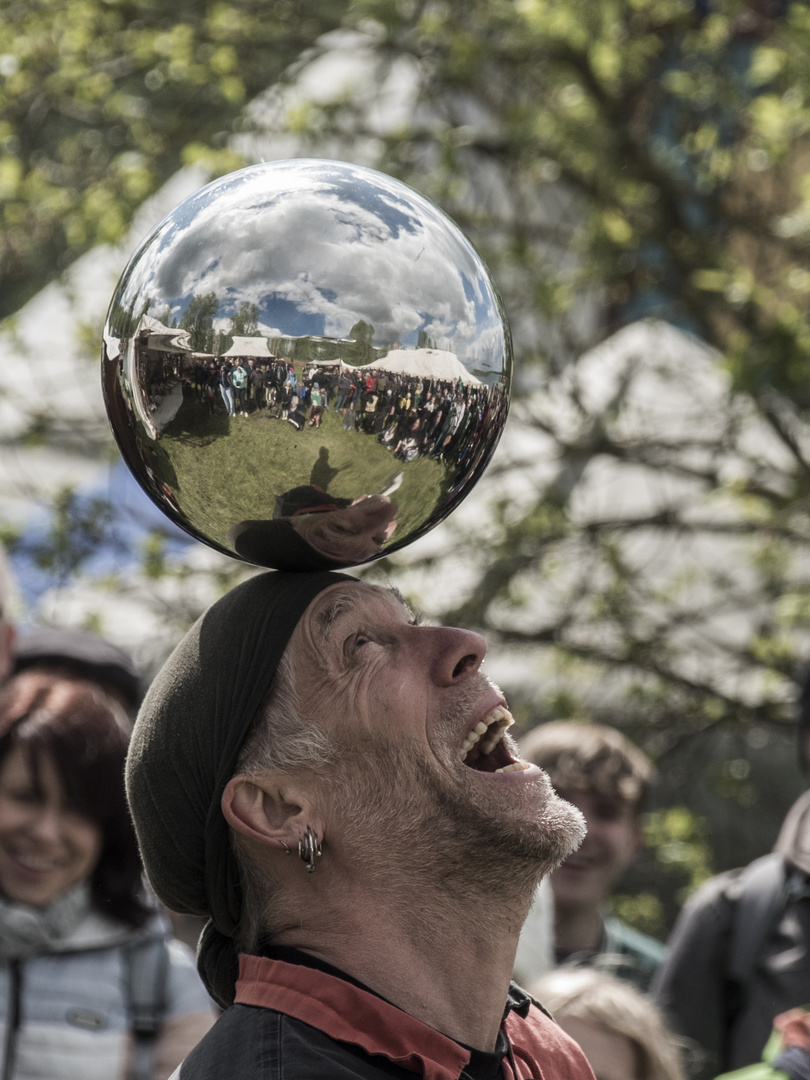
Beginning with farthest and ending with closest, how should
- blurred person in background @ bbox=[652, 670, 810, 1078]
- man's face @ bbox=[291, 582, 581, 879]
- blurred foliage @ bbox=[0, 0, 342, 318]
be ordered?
1. blurred foliage @ bbox=[0, 0, 342, 318]
2. blurred person in background @ bbox=[652, 670, 810, 1078]
3. man's face @ bbox=[291, 582, 581, 879]

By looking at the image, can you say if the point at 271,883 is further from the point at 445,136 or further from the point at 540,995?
the point at 445,136

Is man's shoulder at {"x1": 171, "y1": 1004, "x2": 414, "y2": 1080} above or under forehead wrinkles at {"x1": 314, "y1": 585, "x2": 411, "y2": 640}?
under

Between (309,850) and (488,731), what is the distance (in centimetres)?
34

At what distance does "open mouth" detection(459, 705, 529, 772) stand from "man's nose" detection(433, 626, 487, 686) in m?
0.07

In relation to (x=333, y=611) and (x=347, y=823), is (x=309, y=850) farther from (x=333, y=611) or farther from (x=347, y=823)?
(x=333, y=611)

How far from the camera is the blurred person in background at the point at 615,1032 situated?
2.87 m

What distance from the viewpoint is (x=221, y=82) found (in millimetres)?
5246

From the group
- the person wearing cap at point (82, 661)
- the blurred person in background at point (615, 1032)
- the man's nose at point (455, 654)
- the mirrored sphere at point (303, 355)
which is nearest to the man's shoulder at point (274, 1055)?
the man's nose at point (455, 654)

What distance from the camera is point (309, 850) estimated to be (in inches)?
70.6

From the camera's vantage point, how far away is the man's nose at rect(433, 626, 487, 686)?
190 centimetres

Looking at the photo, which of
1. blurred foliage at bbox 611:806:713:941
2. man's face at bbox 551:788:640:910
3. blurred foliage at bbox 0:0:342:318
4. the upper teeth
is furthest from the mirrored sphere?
blurred foliage at bbox 611:806:713:941

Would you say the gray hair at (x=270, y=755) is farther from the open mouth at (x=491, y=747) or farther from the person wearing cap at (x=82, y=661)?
the person wearing cap at (x=82, y=661)

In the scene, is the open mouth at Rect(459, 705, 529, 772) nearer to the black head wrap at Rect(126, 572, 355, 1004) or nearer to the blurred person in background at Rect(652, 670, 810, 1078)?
the black head wrap at Rect(126, 572, 355, 1004)

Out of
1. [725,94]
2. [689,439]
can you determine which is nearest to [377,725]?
[689,439]
